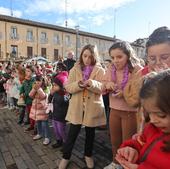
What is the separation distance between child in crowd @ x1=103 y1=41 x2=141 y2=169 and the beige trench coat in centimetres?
39

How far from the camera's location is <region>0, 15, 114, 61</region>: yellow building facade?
35406 millimetres

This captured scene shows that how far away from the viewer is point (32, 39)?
38844 millimetres

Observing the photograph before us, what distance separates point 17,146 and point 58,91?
1.39m

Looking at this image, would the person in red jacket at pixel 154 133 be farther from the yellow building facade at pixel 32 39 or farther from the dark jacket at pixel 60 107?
the yellow building facade at pixel 32 39

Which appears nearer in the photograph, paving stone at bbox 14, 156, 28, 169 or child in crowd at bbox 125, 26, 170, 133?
child in crowd at bbox 125, 26, 170, 133

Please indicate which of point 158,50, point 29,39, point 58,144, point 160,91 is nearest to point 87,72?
point 158,50

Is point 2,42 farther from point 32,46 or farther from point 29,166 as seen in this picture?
point 29,166

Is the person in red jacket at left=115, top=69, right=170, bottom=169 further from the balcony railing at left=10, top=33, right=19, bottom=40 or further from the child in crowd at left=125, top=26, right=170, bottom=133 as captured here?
the balcony railing at left=10, top=33, right=19, bottom=40

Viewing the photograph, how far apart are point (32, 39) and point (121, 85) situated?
3813cm

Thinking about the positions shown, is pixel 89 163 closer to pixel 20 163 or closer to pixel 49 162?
pixel 49 162

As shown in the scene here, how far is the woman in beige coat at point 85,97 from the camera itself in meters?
3.17

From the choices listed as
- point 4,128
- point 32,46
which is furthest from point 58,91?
point 32,46

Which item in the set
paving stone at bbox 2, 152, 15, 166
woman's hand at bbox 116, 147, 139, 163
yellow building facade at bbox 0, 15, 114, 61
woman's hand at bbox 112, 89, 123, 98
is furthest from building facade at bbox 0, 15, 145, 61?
Answer: woman's hand at bbox 116, 147, 139, 163

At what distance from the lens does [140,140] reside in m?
1.41
